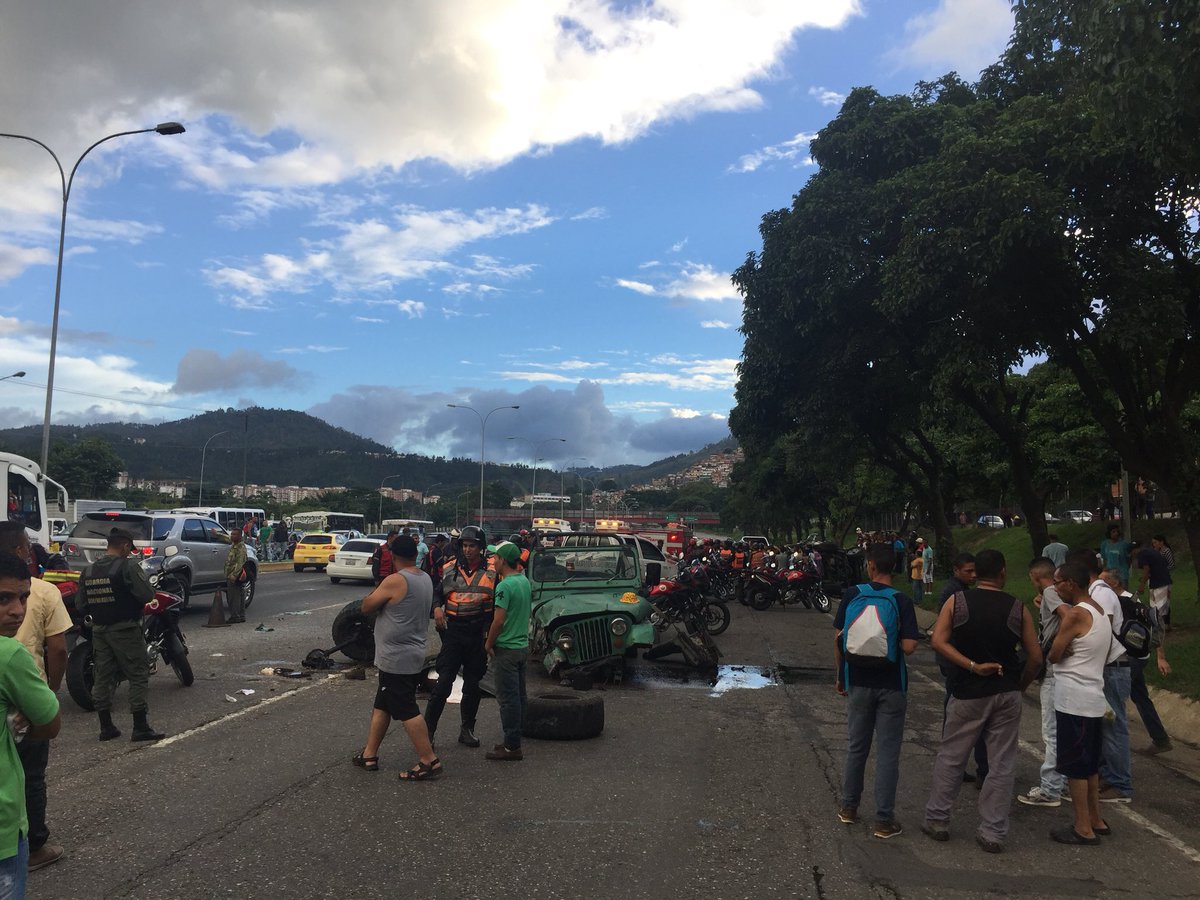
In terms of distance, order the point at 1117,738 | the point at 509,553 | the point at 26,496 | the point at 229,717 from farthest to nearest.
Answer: the point at 26,496 < the point at 229,717 < the point at 509,553 < the point at 1117,738

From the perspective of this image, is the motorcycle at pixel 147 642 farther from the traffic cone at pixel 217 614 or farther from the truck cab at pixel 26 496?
the truck cab at pixel 26 496

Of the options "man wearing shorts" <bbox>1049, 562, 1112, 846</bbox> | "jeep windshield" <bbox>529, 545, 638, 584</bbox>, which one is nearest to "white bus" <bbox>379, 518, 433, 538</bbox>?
"jeep windshield" <bbox>529, 545, 638, 584</bbox>

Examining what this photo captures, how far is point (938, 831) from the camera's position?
18.3 ft

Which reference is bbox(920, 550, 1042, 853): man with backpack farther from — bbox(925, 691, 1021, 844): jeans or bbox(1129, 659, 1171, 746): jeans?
bbox(1129, 659, 1171, 746): jeans

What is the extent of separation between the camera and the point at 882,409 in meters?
25.1

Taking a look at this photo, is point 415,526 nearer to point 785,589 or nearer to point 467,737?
point 785,589

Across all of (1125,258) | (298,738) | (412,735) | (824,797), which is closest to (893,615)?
(824,797)

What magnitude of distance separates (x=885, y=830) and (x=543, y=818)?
6.91 feet

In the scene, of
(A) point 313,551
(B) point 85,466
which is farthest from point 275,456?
(A) point 313,551

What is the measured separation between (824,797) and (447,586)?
3561mm

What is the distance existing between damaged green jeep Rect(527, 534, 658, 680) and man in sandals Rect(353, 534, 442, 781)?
4041 mm

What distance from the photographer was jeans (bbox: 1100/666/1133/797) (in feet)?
21.9

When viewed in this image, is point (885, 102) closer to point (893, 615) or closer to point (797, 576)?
point (797, 576)

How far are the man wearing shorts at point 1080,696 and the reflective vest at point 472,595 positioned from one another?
4196 millimetres
